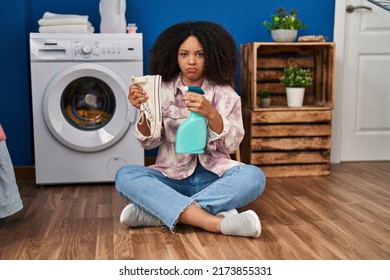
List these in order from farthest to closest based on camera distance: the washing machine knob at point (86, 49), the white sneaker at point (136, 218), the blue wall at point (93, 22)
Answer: the blue wall at point (93, 22) < the washing machine knob at point (86, 49) < the white sneaker at point (136, 218)

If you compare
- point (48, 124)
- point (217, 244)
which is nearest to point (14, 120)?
point (48, 124)

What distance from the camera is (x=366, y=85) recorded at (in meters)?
3.51

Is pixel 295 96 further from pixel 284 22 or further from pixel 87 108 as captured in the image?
pixel 87 108

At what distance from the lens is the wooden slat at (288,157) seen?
10.2 feet

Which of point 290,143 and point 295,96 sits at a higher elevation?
point 295,96

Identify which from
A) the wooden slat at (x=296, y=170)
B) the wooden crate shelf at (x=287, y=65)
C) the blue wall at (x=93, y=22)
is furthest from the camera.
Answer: the wooden crate shelf at (x=287, y=65)

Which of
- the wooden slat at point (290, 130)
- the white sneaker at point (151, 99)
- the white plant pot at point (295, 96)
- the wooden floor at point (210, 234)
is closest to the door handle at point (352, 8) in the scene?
the white plant pot at point (295, 96)

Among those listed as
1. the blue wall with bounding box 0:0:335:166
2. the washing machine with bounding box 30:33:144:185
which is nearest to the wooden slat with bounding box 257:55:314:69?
the blue wall with bounding box 0:0:335:166

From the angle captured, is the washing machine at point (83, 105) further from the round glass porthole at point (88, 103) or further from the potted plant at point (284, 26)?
the potted plant at point (284, 26)

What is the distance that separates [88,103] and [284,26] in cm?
118

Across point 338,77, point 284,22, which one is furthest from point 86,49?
point 338,77

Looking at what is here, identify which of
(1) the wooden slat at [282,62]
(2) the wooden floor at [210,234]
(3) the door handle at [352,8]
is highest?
(3) the door handle at [352,8]

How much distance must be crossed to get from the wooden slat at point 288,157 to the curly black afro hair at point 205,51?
3.15ft
